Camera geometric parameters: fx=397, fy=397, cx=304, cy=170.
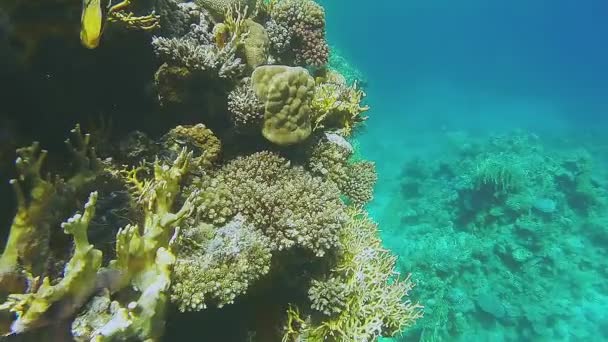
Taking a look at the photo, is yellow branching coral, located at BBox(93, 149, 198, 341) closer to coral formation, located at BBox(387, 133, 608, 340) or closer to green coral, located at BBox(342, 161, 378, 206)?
green coral, located at BBox(342, 161, 378, 206)

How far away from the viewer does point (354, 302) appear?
14.7ft

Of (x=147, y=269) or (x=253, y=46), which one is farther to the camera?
(x=253, y=46)

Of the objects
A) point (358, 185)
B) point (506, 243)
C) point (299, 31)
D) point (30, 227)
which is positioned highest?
point (506, 243)

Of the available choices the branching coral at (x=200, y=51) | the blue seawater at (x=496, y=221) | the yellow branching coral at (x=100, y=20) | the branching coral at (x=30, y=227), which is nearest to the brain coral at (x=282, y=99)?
the branching coral at (x=200, y=51)

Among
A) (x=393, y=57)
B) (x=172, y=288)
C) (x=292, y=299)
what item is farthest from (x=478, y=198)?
(x=393, y=57)

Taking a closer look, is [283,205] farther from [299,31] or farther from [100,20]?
[299,31]

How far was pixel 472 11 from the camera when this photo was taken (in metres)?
138

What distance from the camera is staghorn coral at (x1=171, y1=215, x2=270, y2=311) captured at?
339cm

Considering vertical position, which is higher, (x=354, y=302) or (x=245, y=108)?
(x=245, y=108)

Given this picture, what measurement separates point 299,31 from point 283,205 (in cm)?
311

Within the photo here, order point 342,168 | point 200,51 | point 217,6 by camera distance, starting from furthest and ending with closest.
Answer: point 342,168 < point 217,6 < point 200,51

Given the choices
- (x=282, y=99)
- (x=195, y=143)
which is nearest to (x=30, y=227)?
(x=195, y=143)

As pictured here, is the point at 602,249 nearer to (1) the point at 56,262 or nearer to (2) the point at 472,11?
(1) the point at 56,262

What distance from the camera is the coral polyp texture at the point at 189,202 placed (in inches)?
103
